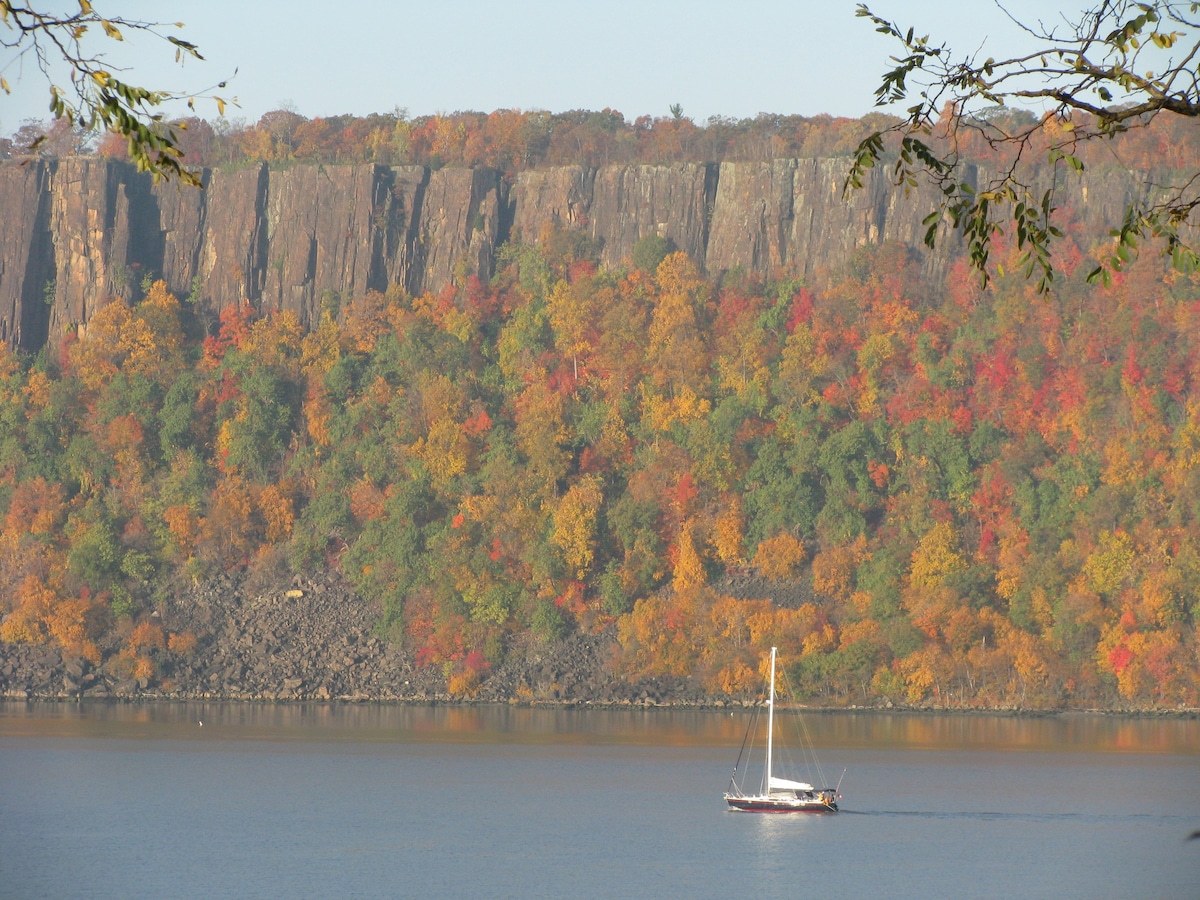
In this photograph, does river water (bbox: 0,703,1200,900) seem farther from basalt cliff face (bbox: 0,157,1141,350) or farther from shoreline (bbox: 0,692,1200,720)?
basalt cliff face (bbox: 0,157,1141,350)

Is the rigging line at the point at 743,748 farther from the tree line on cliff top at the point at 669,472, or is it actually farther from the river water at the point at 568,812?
the tree line on cliff top at the point at 669,472

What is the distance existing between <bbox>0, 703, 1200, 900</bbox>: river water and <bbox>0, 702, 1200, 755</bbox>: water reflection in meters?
0.35

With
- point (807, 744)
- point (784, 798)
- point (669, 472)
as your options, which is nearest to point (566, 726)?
point (807, 744)

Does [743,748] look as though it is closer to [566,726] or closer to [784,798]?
[784,798]

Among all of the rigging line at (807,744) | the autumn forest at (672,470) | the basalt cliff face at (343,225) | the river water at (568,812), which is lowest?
the river water at (568,812)

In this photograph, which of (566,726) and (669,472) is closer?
(566,726)

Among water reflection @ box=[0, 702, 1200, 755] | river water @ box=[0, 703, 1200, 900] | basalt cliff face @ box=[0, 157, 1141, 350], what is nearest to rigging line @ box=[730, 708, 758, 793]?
water reflection @ box=[0, 702, 1200, 755]

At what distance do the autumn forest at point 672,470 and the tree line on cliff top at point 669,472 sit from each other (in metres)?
0.19

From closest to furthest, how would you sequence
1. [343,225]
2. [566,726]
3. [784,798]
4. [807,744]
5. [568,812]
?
[568,812] < [784,798] < [807,744] < [566,726] < [343,225]

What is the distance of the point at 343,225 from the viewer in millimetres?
110062

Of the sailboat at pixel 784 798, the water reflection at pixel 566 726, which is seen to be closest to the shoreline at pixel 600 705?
the water reflection at pixel 566 726

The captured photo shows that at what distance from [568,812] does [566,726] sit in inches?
1023

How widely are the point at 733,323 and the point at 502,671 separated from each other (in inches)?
1139

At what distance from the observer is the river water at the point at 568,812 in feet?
143
